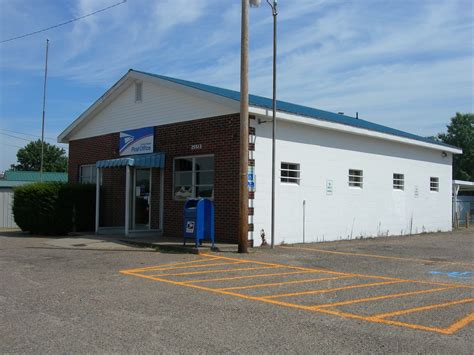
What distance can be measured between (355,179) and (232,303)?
12.4m

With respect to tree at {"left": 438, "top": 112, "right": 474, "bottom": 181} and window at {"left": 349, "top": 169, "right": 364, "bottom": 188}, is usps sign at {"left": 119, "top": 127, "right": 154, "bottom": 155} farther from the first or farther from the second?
tree at {"left": 438, "top": 112, "right": 474, "bottom": 181}

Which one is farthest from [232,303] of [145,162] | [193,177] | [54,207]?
[54,207]

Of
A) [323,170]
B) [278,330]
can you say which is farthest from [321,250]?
[278,330]

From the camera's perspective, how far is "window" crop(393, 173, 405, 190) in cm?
2095

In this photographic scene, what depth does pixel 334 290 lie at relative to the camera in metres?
8.39

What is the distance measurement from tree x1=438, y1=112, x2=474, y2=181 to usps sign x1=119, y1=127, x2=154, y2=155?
45003 mm

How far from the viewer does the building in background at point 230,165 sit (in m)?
14.9

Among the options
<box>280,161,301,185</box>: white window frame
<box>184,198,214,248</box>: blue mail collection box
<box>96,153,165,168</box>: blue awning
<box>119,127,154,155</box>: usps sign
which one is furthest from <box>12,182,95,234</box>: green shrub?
<box>280,161,301,185</box>: white window frame

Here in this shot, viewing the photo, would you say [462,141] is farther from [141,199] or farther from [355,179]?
[141,199]

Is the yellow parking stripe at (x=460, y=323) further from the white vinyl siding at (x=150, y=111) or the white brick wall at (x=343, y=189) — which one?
the white vinyl siding at (x=150, y=111)

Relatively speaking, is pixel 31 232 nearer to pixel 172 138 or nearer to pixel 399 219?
pixel 172 138

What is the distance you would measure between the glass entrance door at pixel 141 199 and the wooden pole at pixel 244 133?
5.78 m

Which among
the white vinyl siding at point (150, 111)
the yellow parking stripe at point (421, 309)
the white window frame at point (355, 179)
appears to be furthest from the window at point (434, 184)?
the yellow parking stripe at point (421, 309)

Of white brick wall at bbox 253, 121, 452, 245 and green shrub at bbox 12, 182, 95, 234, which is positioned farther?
green shrub at bbox 12, 182, 95, 234
